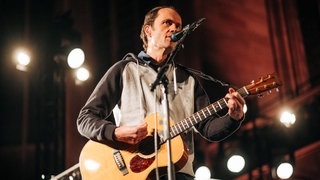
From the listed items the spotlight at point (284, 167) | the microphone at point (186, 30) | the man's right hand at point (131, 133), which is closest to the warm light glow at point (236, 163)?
the spotlight at point (284, 167)

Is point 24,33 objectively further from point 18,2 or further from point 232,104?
point 232,104

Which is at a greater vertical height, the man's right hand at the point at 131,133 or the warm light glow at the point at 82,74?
the warm light glow at the point at 82,74

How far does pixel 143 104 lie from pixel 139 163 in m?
0.43

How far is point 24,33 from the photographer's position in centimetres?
1243

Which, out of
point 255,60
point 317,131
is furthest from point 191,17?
point 317,131

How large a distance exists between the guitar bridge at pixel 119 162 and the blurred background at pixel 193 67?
358 cm

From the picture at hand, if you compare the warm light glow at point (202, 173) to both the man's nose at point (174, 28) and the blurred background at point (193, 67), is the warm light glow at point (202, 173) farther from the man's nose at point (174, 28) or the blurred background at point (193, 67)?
the man's nose at point (174, 28)

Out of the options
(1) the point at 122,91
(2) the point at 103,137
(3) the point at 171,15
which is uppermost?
(3) the point at 171,15

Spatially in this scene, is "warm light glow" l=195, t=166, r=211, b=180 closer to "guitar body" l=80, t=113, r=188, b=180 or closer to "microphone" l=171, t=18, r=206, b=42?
"guitar body" l=80, t=113, r=188, b=180

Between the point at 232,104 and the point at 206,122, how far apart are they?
390 mm

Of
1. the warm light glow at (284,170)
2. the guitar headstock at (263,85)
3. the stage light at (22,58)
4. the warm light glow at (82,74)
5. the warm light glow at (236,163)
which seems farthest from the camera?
the warm light glow at (236,163)

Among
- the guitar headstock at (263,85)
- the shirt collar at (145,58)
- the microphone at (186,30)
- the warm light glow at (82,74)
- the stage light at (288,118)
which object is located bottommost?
the guitar headstock at (263,85)

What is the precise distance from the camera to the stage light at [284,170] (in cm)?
850

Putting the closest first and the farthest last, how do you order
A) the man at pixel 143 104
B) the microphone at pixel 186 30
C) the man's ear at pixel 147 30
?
the microphone at pixel 186 30 → the man at pixel 143 104 → the man's ear at pixel 147 30
